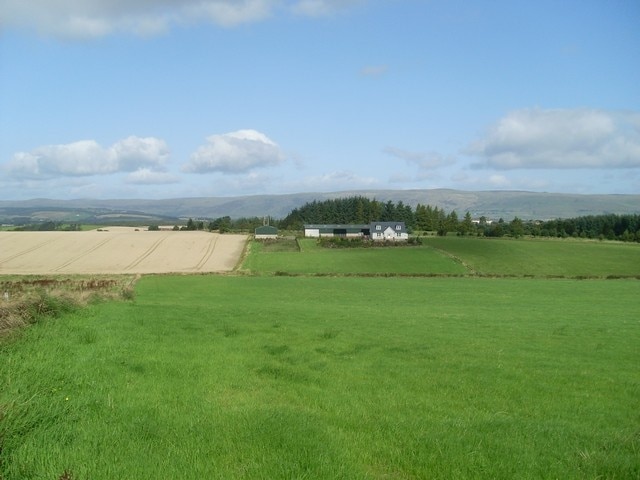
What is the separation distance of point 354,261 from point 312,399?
74.0m

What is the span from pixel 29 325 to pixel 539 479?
14.7m

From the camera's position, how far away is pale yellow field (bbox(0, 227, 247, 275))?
77375mm

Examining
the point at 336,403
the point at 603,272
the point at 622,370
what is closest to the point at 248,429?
the point at 336,403

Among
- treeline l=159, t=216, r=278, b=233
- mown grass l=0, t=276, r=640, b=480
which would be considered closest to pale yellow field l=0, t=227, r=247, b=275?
treeline l=159, t=216, r=278, b=233

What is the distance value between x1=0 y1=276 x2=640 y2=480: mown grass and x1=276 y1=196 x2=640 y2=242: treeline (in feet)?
391

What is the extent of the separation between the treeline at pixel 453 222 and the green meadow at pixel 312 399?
11509 centimetres

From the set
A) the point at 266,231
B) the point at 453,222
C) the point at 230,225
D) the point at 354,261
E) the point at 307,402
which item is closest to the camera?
the point at 307,402

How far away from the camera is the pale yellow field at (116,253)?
77.4 meters

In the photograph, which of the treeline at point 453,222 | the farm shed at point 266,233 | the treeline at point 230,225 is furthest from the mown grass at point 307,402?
the treeline at point 453,222

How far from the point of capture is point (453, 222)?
Result: 14650 centimetres

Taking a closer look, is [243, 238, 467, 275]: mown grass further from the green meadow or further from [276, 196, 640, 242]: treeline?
the green meadow

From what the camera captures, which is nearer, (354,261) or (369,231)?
(354,261)

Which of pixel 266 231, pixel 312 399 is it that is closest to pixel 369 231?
pixel 266 231

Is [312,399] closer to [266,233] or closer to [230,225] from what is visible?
[266,233]
